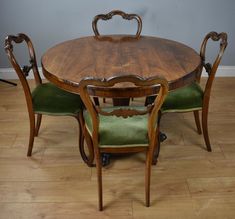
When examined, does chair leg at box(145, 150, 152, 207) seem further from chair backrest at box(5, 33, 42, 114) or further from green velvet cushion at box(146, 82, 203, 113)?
chair backrest at box(5, 33, 42, 114)

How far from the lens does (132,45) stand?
1996 mm

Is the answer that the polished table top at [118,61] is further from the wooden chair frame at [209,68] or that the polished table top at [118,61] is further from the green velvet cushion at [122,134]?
the green velvet cushion at [122,134]

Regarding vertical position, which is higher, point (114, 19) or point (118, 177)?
point (114, 19)

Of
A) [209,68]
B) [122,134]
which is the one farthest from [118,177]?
[209,68]

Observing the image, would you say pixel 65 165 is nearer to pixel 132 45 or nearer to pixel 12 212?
pixel 12 212

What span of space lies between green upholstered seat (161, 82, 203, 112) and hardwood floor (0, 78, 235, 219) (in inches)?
15.3

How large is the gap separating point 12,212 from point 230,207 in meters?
1.27

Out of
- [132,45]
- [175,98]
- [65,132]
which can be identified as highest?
[132,45]

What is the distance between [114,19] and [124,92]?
5.63 feet

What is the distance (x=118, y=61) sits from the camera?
1.70 m

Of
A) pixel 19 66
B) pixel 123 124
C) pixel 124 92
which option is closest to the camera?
pixel 124 92

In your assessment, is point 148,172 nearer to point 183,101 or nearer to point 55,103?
point 183,101

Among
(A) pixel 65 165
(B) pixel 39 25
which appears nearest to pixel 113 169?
(A) pixel 65 165

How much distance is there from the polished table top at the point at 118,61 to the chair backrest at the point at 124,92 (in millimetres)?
149
